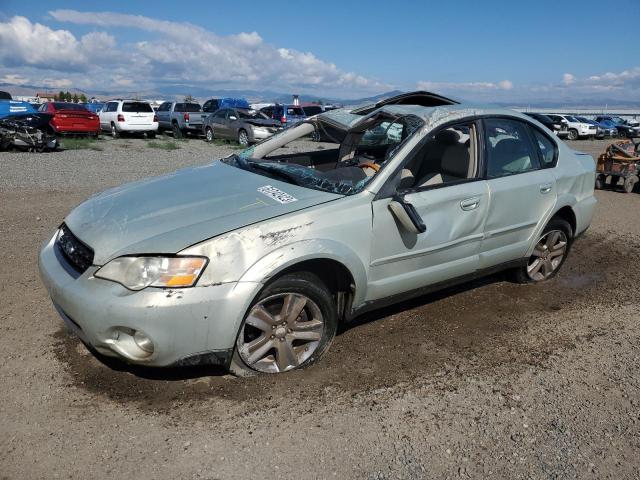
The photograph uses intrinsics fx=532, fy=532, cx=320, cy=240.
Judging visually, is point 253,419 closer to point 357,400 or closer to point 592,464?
point 357,400

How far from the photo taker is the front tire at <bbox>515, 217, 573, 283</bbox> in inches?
187

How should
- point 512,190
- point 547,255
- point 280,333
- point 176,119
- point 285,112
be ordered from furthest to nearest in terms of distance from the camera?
point 285,112
point 176,119
point 547,255
point 512,190
point 280,333

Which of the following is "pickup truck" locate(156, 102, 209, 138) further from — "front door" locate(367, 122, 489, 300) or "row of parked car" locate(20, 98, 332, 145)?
"front door" locate(367, 122, 489, 300)

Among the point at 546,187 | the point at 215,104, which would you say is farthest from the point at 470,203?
the point at 215,104

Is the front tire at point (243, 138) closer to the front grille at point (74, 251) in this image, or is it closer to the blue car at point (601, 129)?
the front grille at point (74, 251)

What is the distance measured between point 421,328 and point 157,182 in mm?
2222

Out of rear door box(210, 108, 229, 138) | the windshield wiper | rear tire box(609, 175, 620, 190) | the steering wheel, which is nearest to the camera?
the windshield wiper

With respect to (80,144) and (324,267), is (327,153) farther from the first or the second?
(80,144)

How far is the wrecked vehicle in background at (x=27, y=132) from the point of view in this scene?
14656mm

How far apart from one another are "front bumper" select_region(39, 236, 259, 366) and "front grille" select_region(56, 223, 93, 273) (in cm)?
10

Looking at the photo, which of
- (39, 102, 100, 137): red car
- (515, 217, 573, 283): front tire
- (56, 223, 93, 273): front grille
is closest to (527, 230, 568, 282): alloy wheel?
(515, 217, 573, 283): front tire

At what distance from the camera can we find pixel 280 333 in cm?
311

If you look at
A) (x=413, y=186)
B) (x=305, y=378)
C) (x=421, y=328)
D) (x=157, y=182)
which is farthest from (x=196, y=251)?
(x=421, y=328)

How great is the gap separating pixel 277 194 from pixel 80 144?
16199 millimetres
